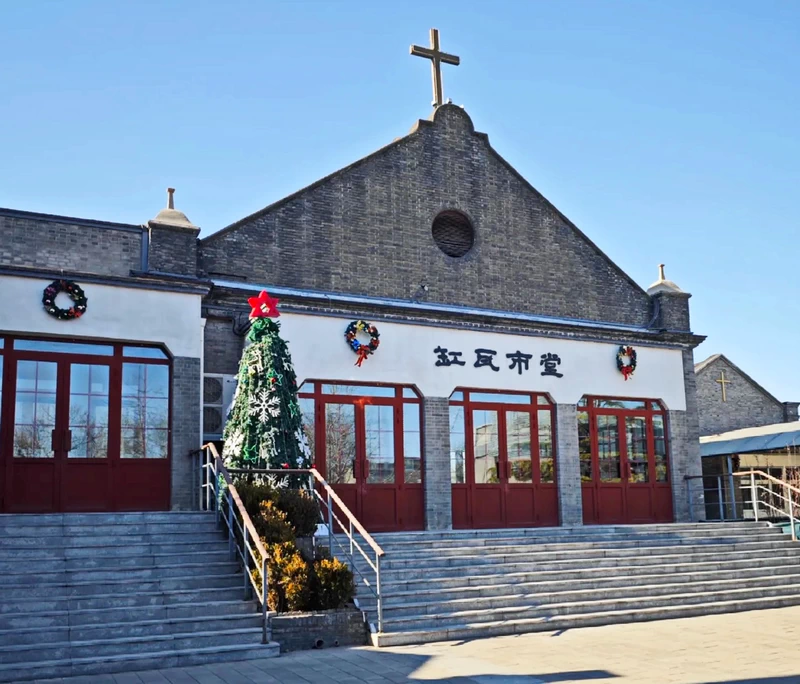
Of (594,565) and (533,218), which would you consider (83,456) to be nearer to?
(594,565)

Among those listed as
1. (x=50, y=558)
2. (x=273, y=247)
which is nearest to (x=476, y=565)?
(x=50, y=558)

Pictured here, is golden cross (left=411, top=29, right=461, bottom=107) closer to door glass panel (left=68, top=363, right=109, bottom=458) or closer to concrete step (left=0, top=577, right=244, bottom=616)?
door glass panel (left=68, top=363, right=109, bottom=458)

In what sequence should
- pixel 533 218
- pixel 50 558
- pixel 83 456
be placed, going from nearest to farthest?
pixel 50 558
pixel 83 456
pixel 533 218

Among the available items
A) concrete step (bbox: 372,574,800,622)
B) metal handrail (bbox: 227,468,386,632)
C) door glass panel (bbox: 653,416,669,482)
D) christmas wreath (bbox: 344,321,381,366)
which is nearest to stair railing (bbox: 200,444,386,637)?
metal handrail (bbox: 227,468,386,632)

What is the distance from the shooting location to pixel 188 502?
14.4 m

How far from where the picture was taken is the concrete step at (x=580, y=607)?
10945 mm

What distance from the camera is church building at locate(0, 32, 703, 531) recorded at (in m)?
14.1

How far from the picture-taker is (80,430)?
14.1m

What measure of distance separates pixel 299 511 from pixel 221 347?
4570 mm

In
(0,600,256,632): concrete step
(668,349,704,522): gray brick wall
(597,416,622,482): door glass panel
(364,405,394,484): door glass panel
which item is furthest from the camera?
(668,349,704,522): gray brick wall

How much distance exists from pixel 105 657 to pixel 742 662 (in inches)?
246

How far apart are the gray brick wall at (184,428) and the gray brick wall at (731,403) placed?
17911 mm

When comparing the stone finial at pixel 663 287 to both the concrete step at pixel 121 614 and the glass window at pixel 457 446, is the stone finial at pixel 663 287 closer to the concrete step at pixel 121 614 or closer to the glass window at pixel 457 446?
the glass window at pixel 457 446

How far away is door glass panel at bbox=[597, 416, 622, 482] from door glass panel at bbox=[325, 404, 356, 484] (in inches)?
218
